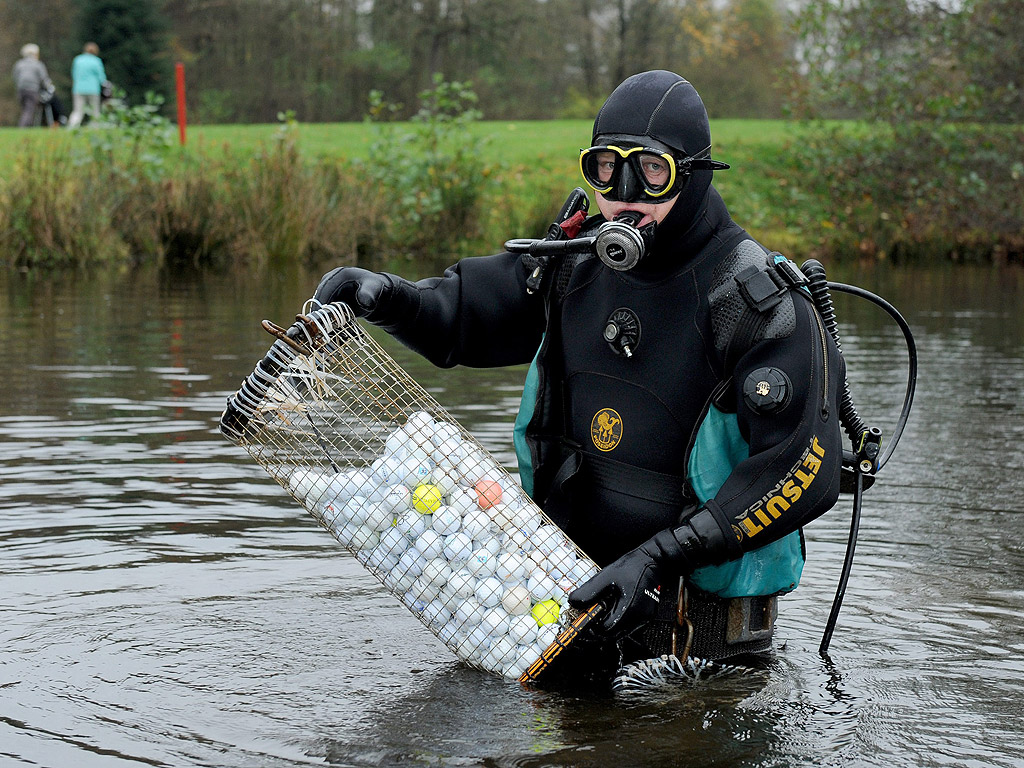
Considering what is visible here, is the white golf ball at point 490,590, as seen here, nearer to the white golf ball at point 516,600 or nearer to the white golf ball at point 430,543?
the white golf ball at point 516,600

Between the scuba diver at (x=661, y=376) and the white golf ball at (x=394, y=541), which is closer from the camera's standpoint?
the scuba diver at (x=661, y=376)

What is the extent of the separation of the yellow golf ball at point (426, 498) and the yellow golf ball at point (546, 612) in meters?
0.37

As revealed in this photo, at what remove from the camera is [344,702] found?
377 centimetres

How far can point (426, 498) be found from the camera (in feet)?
12.0

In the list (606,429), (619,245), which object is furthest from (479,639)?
(619,245)

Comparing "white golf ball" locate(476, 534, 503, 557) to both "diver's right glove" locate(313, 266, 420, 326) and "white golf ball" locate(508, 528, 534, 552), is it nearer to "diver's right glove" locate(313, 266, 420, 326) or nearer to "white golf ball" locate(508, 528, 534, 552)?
"white golf ball" locate(508, 528, 534, 552)

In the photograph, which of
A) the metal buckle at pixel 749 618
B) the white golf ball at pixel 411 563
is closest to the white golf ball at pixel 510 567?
the white golf ball at pixel 411 563

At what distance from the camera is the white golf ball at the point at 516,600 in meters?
3.64

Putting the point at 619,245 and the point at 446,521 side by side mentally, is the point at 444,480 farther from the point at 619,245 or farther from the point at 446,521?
the point at 619,245

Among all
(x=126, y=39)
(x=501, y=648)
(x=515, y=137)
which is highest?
(x=126, y=39)

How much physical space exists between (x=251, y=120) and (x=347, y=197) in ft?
84.7

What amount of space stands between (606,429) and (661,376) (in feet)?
0.77

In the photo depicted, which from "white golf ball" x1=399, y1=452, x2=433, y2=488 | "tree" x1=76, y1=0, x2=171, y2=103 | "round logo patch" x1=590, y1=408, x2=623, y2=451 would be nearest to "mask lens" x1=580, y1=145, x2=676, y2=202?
"round logo patch" x1=590, y1=408, x2=623, y2=451

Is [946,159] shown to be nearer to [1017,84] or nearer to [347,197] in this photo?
[1017,84]
